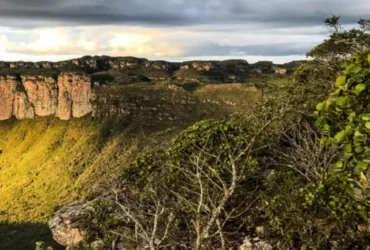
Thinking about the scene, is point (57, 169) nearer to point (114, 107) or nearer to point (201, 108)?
point (114, 107)

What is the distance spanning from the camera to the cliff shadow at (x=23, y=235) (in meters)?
51.2

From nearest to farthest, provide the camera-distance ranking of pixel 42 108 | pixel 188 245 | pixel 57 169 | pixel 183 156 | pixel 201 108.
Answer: pixel 188 245, pixel 183 156, pixel 201 108, pixel 57 169, pixel 42 108

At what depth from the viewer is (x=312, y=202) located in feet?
33.0

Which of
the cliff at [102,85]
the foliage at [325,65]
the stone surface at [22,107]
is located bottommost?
the stone surface at [22,107]

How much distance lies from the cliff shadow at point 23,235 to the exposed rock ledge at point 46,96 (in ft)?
124

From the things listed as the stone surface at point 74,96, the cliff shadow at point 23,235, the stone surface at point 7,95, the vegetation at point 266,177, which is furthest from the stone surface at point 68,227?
the stone surface at point 7,95

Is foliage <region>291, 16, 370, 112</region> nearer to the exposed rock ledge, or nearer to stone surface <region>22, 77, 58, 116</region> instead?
the exposed rock ledge

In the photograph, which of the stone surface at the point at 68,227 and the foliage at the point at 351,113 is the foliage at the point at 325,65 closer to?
the stone surface at the point at 68,227

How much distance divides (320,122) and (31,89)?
372ft

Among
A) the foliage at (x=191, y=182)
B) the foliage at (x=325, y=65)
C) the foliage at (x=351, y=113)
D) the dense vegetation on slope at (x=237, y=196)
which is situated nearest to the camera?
the foliage at (x=351, y=113)

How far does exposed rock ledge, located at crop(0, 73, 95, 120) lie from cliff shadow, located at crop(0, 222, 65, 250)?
37.9 m

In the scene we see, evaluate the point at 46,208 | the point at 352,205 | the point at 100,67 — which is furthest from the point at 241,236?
the point at 100,67

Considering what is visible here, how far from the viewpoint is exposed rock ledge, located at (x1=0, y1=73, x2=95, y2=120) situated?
99750 millimetres

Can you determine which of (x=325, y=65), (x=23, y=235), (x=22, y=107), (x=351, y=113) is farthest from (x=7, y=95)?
(x=351, y=113)
